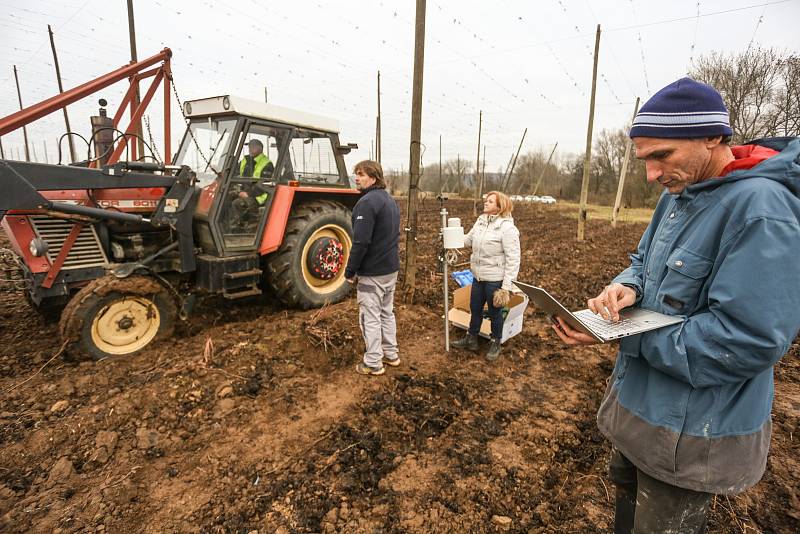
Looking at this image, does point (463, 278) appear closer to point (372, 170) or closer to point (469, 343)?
point (469, 343)

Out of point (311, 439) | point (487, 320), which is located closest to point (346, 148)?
point (487, 320)

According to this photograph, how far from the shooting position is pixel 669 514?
1324 mm

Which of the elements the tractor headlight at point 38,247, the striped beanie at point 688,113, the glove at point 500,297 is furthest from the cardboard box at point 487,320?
the tractor headlight at point 38,247

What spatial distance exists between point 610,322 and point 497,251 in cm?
242

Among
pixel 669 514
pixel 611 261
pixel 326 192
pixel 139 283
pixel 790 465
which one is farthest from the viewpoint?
pixel 611 261

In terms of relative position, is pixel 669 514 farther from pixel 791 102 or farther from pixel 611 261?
pixel 791 102

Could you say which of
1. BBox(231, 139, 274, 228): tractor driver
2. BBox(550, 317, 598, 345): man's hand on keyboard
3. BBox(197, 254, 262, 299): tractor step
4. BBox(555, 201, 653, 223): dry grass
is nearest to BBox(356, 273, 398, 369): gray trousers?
BBox(197, 254, 262, 299): tractor step

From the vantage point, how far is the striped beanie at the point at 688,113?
1146mm

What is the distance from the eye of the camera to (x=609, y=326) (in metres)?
1.31

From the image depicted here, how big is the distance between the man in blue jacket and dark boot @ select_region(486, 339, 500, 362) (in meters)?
2.55

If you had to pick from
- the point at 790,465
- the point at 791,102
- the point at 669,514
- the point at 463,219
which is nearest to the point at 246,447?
the point at 669,514

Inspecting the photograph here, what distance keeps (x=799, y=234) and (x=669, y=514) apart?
94 cm

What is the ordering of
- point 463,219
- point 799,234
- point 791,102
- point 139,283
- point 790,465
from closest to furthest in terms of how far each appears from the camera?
point 799,234 → point 790,465 → point 139,283 → point 463,219 → point 791,102

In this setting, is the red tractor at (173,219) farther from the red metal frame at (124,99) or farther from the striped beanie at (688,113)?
the striped beanie at (688,113)
